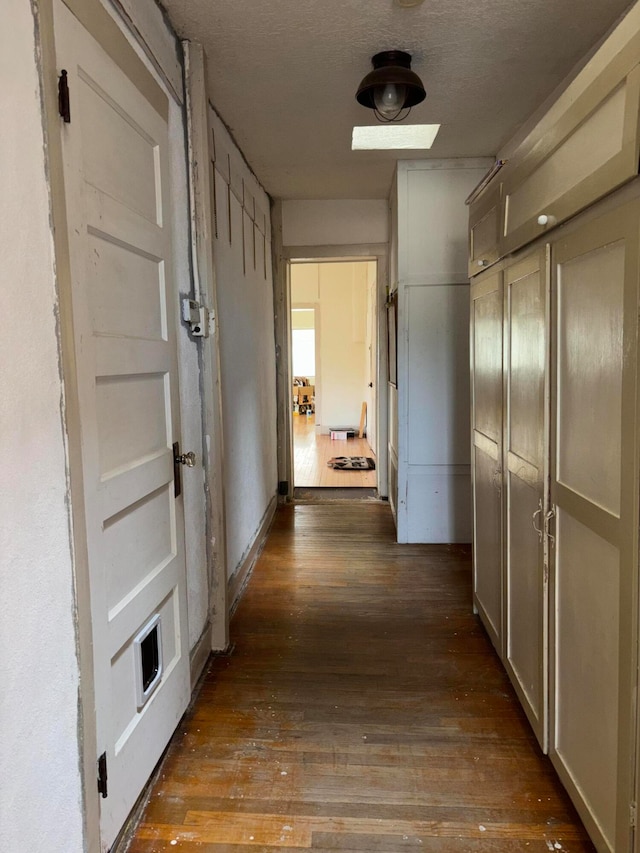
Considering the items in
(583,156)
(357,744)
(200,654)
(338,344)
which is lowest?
(357,744)

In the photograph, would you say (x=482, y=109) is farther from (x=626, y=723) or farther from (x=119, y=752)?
(x=119, y=752)

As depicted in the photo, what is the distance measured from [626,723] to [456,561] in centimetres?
254

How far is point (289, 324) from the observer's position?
5.20 metres

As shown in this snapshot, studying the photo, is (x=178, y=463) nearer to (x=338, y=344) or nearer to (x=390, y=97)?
(x=390, y=97)

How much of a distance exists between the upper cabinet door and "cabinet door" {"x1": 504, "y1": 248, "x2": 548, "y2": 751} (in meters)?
0.15

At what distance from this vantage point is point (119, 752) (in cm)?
155

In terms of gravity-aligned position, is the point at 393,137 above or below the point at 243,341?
above

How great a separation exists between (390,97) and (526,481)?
166 cm

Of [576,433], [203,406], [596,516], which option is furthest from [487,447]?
[203,406]

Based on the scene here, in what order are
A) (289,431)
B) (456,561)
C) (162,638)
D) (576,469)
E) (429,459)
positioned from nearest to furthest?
(576,469) → (162,638) → (456,561) → (429,459) → (289,431)

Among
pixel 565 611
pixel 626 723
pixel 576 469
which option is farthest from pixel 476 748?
pixel 576 469

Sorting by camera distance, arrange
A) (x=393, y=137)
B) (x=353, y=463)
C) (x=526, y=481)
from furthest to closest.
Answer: (x=353, y=463)
(x=393, y=137)
(x=526, y=481)

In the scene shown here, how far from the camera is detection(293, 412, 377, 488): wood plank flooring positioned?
6.02 meters

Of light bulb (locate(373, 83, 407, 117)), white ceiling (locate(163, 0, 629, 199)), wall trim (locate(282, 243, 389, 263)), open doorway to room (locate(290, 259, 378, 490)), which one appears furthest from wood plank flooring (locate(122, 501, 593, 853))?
open doorway to room (locate(290, 259, 378, 490))
